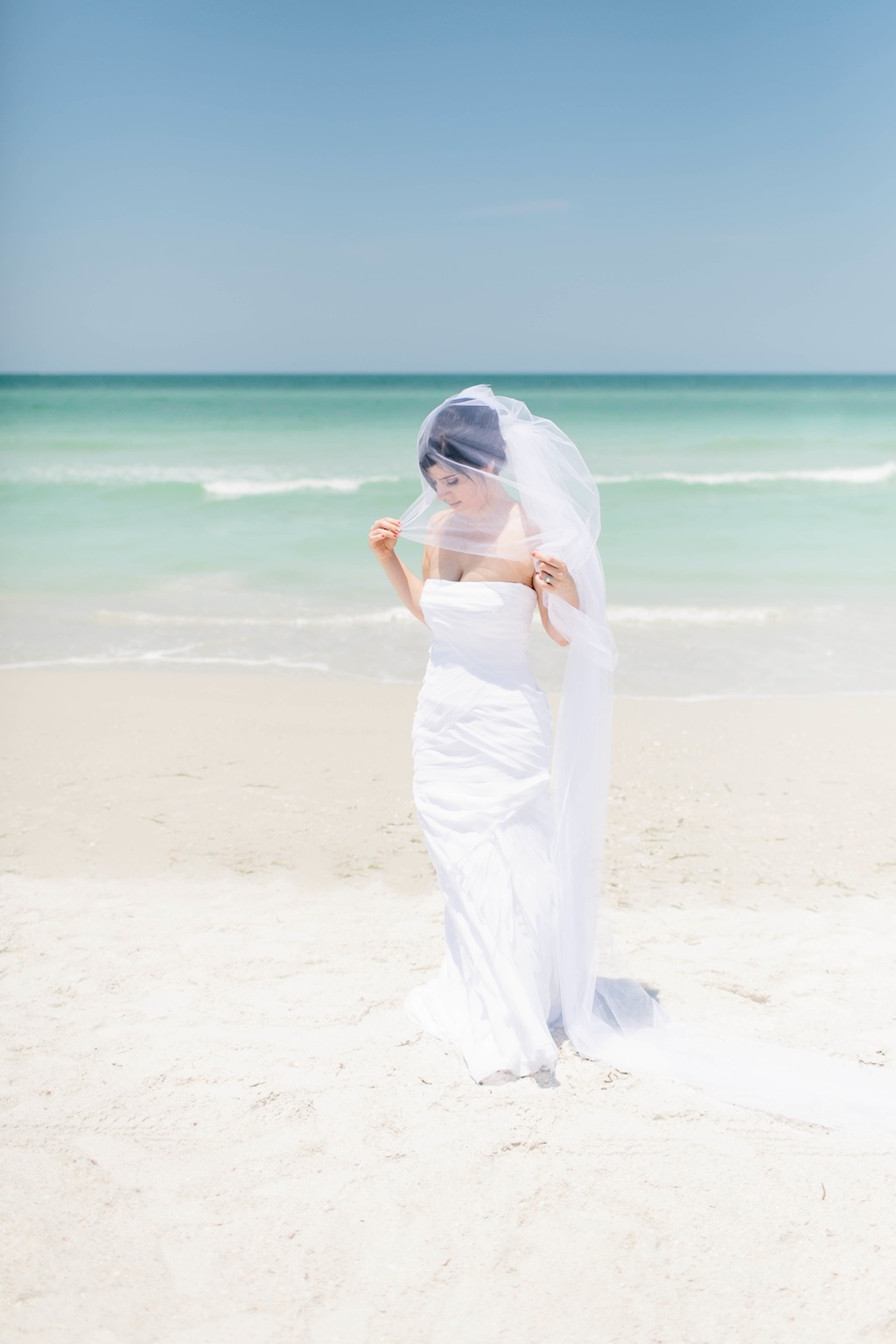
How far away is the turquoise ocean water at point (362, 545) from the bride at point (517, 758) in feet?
16.5

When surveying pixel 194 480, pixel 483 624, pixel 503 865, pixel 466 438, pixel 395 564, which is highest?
pixel 466 438

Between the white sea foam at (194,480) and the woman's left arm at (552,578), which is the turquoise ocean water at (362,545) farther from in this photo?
the woman's left arm at (552,578)

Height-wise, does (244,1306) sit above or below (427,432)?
below

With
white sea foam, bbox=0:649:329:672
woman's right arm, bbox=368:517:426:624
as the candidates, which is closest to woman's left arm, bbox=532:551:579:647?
woman's right arm, bbox=368:517:426:624

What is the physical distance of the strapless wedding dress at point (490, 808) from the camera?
11.6 ft

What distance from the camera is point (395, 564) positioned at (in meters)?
3.90

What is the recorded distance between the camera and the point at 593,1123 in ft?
10.5

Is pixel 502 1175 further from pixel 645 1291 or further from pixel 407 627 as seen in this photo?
pixel 407 627

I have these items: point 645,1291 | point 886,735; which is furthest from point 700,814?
point 645,1291

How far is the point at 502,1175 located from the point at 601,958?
1006mm

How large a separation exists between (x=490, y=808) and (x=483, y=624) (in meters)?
0.63

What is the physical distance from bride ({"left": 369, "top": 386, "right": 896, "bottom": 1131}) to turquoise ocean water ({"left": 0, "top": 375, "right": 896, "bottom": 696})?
502 centimetres

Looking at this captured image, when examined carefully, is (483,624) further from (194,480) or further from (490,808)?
(194,480)

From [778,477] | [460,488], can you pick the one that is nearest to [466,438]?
[460,488]
